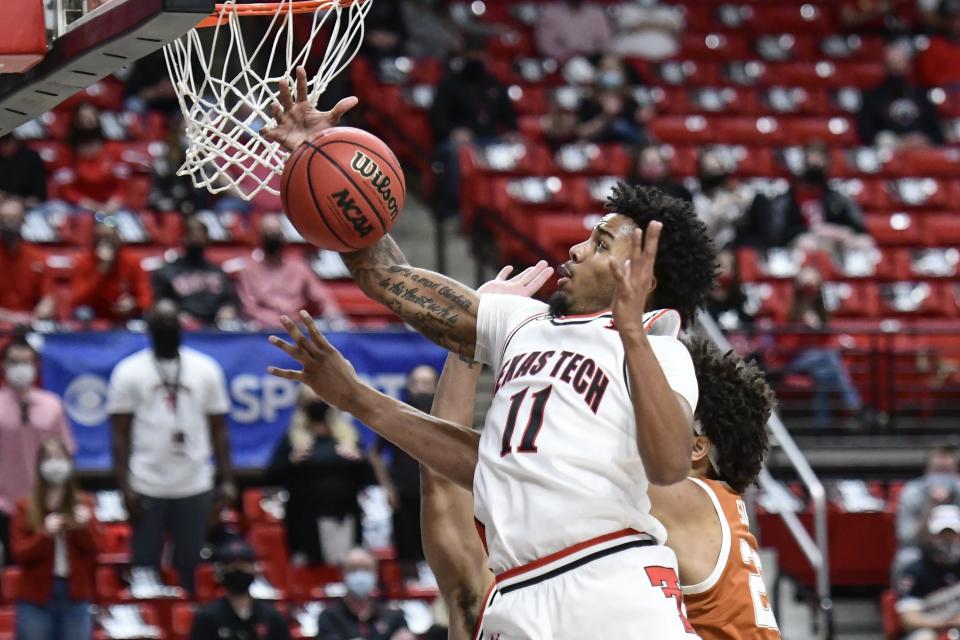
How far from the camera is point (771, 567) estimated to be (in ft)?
32.3

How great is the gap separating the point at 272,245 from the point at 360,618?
2983 mm

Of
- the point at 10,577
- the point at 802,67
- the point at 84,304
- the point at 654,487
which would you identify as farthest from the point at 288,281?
the point at 802,67

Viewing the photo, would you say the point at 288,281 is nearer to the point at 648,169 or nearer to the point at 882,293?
the point at 648,169

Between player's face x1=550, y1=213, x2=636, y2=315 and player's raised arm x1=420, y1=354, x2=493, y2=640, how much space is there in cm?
81

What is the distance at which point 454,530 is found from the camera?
17.8 ft

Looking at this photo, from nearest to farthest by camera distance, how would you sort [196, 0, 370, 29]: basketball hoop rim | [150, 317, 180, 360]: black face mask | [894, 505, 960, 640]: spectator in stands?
[196, 0, 370, 29]: basketball hoop rim
[150, 317, 180, 360]: black face mask
[894, 505, 960, 640]: spectator in stands

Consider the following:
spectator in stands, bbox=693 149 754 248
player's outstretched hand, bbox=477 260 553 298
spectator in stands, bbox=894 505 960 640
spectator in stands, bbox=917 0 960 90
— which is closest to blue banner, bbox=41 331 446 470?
spectator in stands, bbox=894 505 960 640

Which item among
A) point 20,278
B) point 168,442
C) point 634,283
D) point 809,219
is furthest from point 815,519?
point 634,283

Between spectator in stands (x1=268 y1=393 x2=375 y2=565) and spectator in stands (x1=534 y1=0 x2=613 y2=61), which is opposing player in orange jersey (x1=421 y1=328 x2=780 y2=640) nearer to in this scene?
spectator in stands (x1=268 y1=393 x2=375 y2=565)

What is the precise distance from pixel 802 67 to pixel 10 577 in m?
10.5

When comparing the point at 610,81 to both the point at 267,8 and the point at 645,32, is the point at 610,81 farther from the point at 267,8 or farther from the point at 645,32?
the point at 267,8

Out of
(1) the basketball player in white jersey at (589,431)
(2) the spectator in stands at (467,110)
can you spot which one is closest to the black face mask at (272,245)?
(2) the spectator in stands at (467,110)

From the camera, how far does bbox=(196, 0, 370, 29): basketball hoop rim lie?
5059 millimetres

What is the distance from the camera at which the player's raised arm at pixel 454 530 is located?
535cm
